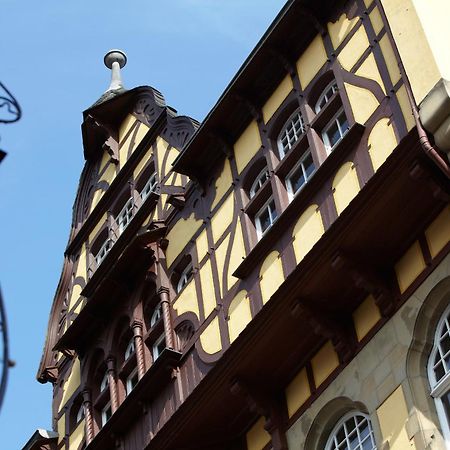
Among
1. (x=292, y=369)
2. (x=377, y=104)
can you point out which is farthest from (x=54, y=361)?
(x=377, y=104)

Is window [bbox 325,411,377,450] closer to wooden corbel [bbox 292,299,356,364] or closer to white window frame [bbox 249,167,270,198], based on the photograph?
wooden corbel [bbox 292,299,356,364]

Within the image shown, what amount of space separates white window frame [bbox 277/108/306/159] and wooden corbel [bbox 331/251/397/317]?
3286mm

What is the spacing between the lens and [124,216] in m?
24.2

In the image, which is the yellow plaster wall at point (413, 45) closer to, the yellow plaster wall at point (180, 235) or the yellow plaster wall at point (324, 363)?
the yellow plaster wall at point (324, 363)

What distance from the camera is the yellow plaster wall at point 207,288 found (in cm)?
1878

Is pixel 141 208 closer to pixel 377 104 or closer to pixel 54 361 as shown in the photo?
pixel 54 361

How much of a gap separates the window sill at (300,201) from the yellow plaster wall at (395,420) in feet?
11.1

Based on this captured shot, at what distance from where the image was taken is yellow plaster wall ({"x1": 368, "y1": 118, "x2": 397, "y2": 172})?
16.0 metres

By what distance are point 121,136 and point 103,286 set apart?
506 centimetres

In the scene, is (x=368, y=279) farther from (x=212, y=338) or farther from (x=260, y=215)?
(x=260, y=215)

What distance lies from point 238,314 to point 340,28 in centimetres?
432

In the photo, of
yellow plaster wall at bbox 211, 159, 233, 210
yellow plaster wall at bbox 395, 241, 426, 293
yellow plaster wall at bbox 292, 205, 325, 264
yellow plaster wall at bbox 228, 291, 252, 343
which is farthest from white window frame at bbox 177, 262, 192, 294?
yellow plaster wall at bbox 395, 241, 426, 293

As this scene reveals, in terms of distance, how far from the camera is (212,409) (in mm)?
17328

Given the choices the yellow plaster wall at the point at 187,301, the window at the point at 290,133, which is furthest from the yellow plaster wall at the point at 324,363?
the window at the point at 290,133
